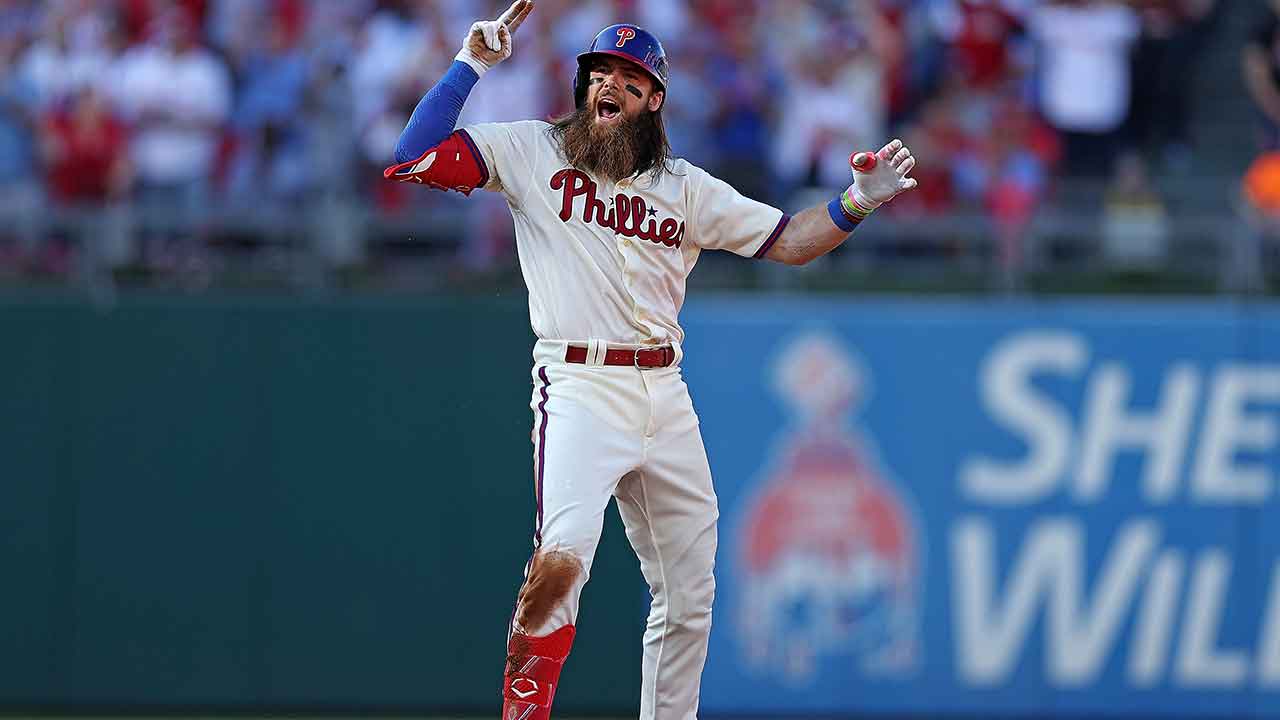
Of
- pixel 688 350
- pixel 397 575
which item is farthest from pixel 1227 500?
pixel 397 575

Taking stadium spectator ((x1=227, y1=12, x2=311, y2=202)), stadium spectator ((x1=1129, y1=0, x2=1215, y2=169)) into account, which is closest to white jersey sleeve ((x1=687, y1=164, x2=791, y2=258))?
stadium spectator ((x1=227, y1=12, x2=311, y2=202))

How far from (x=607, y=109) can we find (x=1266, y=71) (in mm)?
5979

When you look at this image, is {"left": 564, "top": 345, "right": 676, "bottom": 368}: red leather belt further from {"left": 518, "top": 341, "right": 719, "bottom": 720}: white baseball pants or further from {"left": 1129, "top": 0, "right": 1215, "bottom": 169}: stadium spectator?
{"left": 1129, "top": 0, "right": 1215, "bottom": 169}: stadium spectator

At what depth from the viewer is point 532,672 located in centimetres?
595

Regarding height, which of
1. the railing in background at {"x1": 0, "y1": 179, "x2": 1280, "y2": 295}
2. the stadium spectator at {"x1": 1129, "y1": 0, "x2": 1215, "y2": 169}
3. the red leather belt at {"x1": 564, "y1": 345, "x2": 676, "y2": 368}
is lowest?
the red leather belt at {"x1": 564, "y1": 345, "x2": 676, "y2": 368}

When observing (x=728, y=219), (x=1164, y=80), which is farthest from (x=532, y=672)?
(x=1164, y=80)

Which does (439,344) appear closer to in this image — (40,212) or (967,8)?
(40,212)

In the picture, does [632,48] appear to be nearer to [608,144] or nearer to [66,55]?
[608,144]

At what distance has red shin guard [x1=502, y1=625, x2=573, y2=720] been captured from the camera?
5.95 metres

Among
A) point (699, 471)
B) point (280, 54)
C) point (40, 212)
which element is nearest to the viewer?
point (699, 471)

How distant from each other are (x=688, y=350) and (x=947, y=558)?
1.73 metres

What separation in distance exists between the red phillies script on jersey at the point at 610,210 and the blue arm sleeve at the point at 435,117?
1.41ft

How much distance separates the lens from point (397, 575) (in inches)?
383

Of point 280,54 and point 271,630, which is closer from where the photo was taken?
point 271,630
